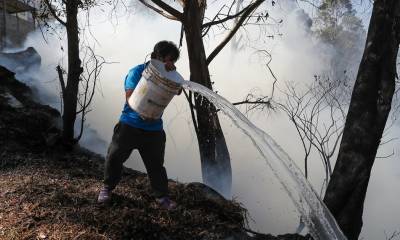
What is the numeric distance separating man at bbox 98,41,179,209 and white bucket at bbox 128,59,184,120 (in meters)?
0.11

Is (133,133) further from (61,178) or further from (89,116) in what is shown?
(89,116)

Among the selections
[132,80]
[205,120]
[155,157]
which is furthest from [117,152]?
[205,120]

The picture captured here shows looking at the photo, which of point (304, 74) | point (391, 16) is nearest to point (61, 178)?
point (391, 16)

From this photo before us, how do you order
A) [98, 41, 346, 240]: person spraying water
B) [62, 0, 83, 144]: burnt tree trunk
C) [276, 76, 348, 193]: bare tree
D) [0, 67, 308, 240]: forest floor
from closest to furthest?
[0, 67, 308, 240]: forest floor → [98, 41, 346, 240]: person spraying water → [62, 0, 83, 144]: burnt tree trunk → [276, 76, 348, 193]: bare tree

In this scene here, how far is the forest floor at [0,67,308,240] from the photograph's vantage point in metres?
3.52

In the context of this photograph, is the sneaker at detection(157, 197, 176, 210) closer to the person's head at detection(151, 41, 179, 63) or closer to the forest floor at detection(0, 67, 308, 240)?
the forest floor at detection(0, 67, 308, 240)

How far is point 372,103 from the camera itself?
407 cm

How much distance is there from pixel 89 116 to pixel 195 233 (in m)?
9.53

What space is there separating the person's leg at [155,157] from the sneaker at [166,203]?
0.12ft

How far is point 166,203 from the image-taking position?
4.09 metres

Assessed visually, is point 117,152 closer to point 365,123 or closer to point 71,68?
point 365,123

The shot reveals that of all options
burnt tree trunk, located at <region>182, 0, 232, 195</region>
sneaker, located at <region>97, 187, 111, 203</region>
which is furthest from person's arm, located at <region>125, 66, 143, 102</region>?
burnt tree trunk, located at <region>182, 0, 232, 195</region>

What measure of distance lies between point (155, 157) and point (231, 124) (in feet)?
18.3

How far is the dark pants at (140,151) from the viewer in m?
3.91
